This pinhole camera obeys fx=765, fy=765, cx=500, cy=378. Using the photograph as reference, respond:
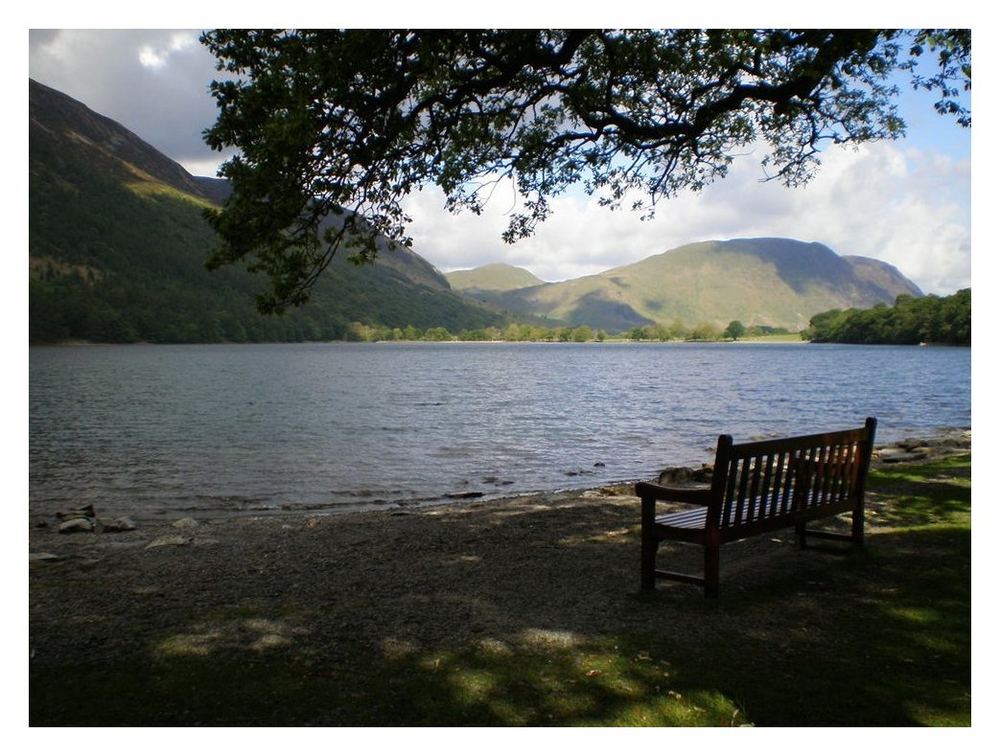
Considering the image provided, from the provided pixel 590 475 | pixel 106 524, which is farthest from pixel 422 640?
pixel 590 475

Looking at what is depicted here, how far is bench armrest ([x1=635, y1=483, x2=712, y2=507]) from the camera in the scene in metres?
6.54

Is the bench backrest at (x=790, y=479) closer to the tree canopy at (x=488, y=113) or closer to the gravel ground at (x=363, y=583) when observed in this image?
the gravel ground at (x=363, y=583)

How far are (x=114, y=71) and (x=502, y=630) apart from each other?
9630 mm

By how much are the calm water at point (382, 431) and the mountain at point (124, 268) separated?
5215 cm

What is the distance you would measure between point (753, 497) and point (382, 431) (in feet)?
85.3

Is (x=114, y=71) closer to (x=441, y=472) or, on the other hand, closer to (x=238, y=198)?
(x=238, y=198)

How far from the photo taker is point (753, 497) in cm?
693

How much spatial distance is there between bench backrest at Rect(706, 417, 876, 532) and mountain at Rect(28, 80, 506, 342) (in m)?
104

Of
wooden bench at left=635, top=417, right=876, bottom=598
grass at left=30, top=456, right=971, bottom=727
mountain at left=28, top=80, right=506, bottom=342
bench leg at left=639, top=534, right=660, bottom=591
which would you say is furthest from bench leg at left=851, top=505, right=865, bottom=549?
mountain at left=28, top=80, right=506, bottom=342

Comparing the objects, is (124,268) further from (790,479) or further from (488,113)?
(790,479)

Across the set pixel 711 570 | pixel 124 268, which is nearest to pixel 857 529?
pixel 711 570

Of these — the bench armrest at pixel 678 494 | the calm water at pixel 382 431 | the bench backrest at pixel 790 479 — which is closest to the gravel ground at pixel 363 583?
the bench backrest at pixel 790 479

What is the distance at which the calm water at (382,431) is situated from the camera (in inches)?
732

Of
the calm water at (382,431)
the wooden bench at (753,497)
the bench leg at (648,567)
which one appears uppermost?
the wooden bench at (753,497)
